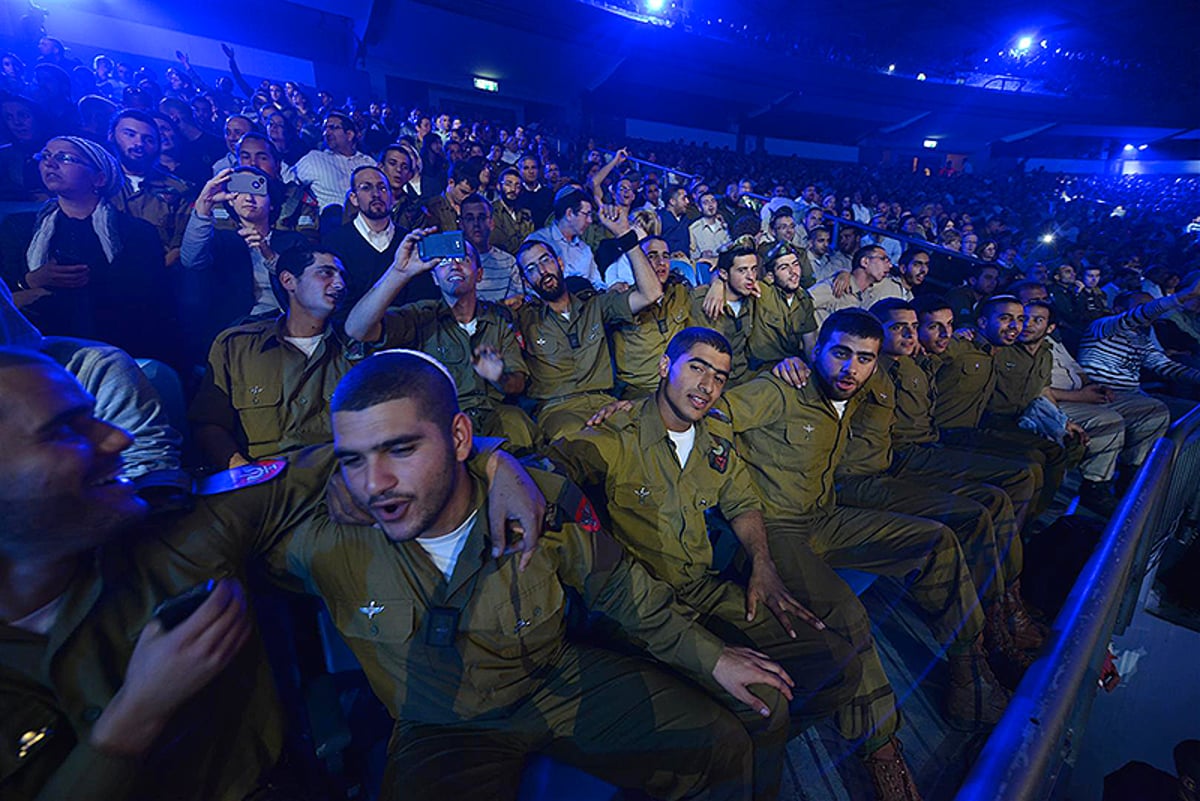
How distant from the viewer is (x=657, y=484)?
2537 mm

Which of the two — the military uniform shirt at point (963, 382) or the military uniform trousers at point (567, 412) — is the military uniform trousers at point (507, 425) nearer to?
the military uniform trousers at point (567, 412)

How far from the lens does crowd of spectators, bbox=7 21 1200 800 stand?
2.61 meters

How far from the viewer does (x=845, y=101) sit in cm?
2527

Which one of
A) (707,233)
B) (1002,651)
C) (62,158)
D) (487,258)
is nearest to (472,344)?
(487,258)

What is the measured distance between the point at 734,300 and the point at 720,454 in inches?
105

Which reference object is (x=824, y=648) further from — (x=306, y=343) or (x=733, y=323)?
(x=733, y=323)

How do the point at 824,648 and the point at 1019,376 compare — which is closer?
the point at 824,648

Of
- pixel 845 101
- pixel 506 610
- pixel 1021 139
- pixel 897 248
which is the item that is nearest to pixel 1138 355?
pixel 897 248

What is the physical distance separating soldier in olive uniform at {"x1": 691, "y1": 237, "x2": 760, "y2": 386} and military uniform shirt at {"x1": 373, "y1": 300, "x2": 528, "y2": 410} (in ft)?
5.98

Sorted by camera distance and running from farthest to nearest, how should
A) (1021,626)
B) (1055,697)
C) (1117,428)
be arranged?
(1117,428), (1021,626), (1055,697)

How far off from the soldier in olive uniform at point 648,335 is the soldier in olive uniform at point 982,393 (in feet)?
6.87

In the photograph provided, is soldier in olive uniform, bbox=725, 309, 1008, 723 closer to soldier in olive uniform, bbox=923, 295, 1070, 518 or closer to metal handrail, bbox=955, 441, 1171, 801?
metal handrail, bbox=955, 441, 1171, 801

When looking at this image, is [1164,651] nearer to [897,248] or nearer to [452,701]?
[452,701]

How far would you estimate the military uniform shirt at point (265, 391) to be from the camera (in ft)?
8.77
